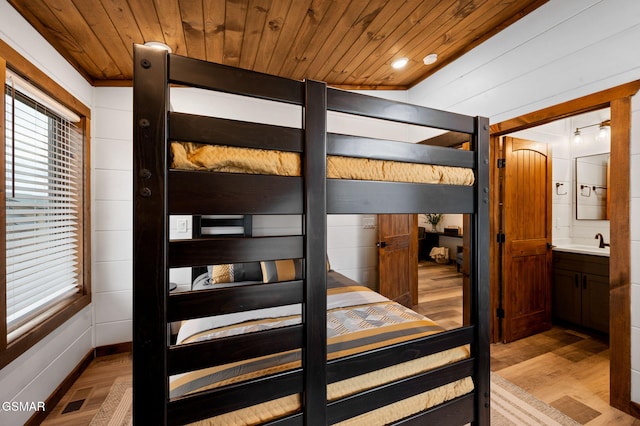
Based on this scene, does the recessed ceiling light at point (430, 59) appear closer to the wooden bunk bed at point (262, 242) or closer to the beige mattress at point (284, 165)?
the wooden bunk bed at point (262, 242)

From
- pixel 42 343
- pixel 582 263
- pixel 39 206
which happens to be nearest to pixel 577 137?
pixel 582 263

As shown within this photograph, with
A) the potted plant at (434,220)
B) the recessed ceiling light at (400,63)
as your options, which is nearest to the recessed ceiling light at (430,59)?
the recessed ceiling light at (400,63)

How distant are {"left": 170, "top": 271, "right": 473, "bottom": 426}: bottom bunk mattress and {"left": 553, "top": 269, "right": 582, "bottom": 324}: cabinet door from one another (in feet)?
7.75

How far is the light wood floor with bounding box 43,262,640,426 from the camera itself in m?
1.86

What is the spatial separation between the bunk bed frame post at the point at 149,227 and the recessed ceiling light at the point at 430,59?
2.57 m

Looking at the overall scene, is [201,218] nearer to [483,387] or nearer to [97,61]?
[97,61]

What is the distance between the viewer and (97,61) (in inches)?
91.7

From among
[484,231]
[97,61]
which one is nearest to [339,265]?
[484,231]

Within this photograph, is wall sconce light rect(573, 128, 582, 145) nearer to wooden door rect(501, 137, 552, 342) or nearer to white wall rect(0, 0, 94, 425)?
wooden door rect(501, 137, 552, 342)

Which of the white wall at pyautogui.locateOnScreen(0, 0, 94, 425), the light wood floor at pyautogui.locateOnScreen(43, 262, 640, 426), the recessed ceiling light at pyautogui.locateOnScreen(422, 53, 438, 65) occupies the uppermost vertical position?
the recessed ceiling light at pyautogui.locateOnScreen(422, 53, 438, 65)

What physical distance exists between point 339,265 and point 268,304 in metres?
2.41

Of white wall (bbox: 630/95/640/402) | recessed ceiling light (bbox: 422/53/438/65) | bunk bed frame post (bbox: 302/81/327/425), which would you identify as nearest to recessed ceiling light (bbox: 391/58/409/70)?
recessed ceiling light (bbox: 422/53/438/65)

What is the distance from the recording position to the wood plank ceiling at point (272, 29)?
1.79m

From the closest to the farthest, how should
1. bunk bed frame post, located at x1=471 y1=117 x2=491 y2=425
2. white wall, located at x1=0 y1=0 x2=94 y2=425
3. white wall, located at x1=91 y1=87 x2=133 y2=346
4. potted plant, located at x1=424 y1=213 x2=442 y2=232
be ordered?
bunk bed frame post, located at x1=471 y1=117 x2=491 y2=425 < white wall, located at x1=0 y1=0 x2=94 y2=425 < white wall, located at x1=91 y1=87 x2=133 y2=346 < potted plant, located at x1=424 y1=213 x2=442 y2=232
